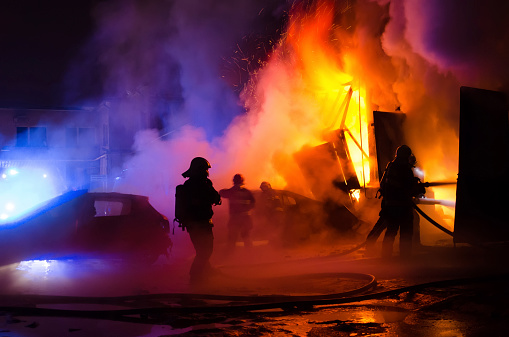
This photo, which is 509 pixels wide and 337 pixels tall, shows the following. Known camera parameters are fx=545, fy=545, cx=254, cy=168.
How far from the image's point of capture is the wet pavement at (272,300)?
5.04 metres

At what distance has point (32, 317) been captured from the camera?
5.65 metres

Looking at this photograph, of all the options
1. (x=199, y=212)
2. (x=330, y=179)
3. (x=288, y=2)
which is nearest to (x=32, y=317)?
(x=199, y=212)

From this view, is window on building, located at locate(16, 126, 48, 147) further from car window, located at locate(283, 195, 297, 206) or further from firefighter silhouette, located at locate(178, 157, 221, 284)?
firefighter silhouette, located at locate(178, 157, 221, 284)

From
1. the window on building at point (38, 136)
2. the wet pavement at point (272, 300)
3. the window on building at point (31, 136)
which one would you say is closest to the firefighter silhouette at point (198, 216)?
the wet pavement at point (272, 300)

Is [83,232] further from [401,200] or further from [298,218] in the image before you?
[401,200]

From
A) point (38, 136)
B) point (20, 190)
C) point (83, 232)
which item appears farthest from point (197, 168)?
point (38, 136)

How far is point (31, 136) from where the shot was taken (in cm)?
3916

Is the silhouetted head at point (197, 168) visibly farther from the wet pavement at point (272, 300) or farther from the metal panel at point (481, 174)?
the metal panel at point (481, 174)

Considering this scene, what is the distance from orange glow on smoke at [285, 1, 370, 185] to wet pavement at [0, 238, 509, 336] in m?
6.20

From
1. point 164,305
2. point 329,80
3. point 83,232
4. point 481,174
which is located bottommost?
point 164,305

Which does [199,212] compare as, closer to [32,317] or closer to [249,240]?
[32,317]

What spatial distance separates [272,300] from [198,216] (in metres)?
2.06

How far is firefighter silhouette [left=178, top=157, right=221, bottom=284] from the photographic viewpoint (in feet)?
25.1

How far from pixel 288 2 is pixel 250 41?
1810 mm
